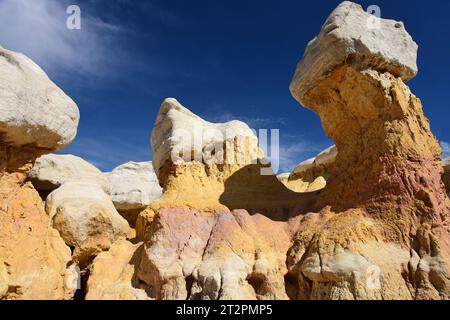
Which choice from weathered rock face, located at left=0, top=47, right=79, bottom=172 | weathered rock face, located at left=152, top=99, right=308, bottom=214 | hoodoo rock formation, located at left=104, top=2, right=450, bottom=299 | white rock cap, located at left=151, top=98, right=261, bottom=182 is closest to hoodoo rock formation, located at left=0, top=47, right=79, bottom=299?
weathered rock face, located at left=0, top=47, right=79, bottom=172

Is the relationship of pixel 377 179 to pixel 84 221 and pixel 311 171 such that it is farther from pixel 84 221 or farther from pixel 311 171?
→ pixel 311 171

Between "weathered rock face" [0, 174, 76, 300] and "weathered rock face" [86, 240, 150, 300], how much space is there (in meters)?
0.65

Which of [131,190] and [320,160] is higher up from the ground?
[320,160]

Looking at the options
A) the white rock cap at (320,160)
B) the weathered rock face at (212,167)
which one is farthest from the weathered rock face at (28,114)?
the white rock cap at (320,160)

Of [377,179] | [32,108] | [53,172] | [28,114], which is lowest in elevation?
[377,179]

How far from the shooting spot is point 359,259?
819 cm

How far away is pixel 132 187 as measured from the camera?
20.5 metres

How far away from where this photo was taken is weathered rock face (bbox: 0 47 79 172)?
8.74 meters

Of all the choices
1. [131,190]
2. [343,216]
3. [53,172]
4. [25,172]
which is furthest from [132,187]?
[343,216]

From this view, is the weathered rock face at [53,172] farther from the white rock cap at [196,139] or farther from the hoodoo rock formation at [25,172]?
the hoodoo rock formation at [25,172]

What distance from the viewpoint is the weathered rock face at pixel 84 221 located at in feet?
40.4

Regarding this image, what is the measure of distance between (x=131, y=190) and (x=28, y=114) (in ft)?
37.1
